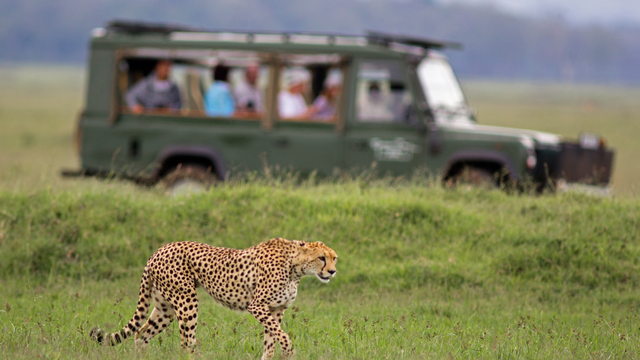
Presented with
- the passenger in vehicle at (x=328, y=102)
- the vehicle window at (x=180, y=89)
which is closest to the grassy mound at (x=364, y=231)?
the passenger in vehicle at (x=328, y=102)

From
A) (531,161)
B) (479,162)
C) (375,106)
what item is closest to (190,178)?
(375,106)

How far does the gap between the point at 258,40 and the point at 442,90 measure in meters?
2.68

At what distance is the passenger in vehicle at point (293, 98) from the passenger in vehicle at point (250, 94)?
0.37m

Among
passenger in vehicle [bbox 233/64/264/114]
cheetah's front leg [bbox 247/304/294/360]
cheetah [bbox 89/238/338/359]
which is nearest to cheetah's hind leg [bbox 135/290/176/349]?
cheetah [bbox 89/238/338/359]

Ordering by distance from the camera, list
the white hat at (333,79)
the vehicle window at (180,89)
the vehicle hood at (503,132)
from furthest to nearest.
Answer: the white hat at (333,79) < the vehicle window at (180,89) < the vehicle hood at (503,132)

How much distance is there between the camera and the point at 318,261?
179 inches

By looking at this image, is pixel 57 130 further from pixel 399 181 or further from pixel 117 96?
pixel 399 181

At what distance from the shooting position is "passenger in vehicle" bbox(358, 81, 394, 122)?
10180mm

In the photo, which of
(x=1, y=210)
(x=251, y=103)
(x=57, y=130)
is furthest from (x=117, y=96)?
(x=57, y=130)

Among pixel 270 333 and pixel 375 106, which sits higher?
pixel 375 106

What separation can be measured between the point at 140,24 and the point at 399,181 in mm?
4466

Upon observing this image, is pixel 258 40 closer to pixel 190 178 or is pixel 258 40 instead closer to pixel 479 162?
pixel 190 178

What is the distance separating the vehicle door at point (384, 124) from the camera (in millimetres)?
10016

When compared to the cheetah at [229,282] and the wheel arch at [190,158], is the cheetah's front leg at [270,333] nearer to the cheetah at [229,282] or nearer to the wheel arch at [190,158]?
the cheetah at [229,282]
